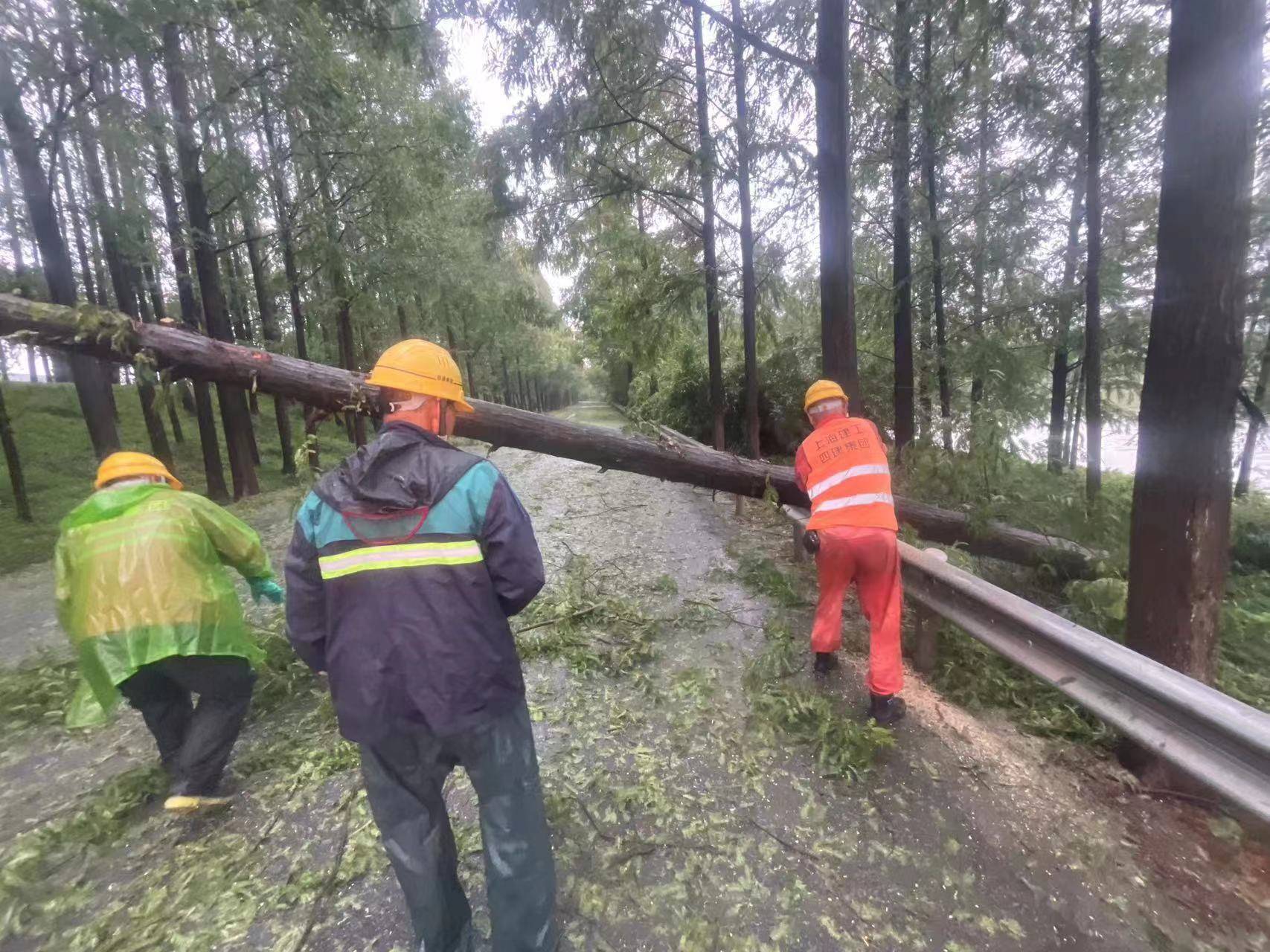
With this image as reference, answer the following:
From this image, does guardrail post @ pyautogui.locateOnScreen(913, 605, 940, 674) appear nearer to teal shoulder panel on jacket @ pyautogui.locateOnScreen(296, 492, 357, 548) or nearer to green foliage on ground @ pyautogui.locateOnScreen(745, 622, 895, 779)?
green foliage on ground @ pyautogui.locateOnScreen(745, 622, 895, 779)

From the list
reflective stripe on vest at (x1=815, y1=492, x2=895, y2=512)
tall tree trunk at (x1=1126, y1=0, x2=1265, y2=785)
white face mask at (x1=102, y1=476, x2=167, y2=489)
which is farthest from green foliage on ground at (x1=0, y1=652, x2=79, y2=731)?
tall tree trunk at (x1=1126, y1=0, x2=1265, y2=785)

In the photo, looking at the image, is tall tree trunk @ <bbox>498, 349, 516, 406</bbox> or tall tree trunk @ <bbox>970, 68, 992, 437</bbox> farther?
tall tree trunk @ <bbox>498, 349, 516, 406</bbox>

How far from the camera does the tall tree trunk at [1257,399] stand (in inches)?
269

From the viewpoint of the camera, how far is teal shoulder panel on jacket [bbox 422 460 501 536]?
1850mm

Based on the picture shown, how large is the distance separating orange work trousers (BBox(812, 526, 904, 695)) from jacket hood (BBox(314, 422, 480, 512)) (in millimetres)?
2430

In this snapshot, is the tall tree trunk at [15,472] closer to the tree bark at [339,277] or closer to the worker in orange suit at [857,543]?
the tree bark at [339,277]

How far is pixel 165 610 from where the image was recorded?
9.06 feet

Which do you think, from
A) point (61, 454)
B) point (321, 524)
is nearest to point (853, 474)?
point (321, 524)

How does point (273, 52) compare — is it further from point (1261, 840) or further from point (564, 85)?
point (1261, 840)

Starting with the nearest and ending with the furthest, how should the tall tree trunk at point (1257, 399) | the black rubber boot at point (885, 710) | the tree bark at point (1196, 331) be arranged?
the tree bark at point (1196, 331), the black rubber boot at point (885, 710), the tall tree trunk at point (1257, 399)

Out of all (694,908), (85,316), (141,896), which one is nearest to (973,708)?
(694,908)

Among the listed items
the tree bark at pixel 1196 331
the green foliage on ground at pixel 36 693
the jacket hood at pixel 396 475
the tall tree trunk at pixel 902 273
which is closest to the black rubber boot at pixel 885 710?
the tree bark at pixel 1196 331

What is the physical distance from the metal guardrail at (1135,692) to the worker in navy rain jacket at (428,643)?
7.55 ft

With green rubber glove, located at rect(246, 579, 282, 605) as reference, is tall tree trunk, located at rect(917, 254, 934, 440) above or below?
above
